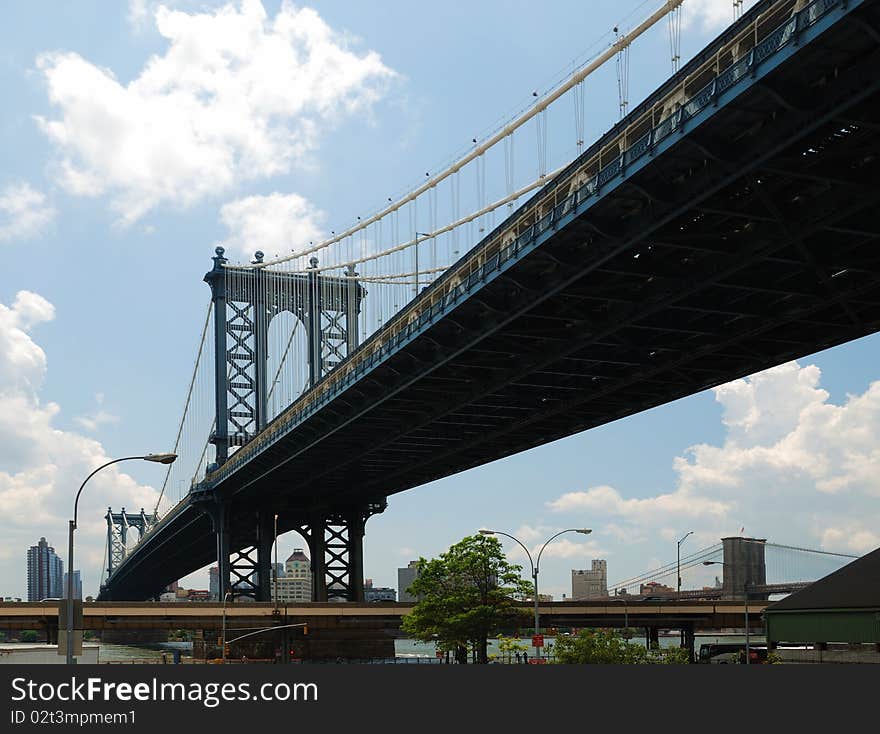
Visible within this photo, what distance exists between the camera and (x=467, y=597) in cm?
7512

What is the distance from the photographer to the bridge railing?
32.1 meters

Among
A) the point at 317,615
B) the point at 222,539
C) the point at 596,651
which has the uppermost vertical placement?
the point at 222,539

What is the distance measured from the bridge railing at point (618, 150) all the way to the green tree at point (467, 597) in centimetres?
1376

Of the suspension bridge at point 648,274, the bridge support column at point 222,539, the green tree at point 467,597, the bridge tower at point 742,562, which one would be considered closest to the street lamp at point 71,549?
the suspension bridge at point 648,274

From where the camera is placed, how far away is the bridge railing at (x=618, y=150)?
32094mm

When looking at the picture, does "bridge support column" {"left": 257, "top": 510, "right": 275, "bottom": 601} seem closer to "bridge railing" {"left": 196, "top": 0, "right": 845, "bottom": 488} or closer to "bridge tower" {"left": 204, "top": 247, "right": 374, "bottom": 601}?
"bridge tower" {"left": 204, "top": 247, "right": 374, "bottom": 601}

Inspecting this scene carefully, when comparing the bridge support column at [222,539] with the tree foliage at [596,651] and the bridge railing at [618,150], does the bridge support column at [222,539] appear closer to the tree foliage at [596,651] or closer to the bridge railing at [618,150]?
the bridge railing at [618,150]

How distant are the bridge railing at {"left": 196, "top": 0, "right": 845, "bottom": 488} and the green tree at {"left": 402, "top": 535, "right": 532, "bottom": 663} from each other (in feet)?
45.2

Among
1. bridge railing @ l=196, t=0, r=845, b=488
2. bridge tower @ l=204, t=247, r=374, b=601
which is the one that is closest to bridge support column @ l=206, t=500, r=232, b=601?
bridge tower @ l=204, t=247, r=374, b=601

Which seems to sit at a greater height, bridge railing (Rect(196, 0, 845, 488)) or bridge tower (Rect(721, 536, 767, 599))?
bridge railing (Rect(196, 0, 845, 488))

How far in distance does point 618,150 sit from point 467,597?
132 ft

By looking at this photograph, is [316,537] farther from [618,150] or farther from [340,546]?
[618,150]

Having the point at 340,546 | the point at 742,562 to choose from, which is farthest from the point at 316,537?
the point at 742,562

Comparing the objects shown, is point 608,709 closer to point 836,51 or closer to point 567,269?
point 836,51
